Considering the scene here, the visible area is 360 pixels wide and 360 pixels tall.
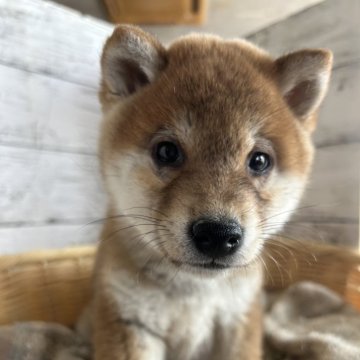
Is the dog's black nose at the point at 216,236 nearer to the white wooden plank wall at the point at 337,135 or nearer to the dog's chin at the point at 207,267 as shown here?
the dog's chin at the point at 207,267

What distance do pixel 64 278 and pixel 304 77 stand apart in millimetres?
1240

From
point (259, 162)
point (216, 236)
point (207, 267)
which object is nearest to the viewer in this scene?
point (216, 236)

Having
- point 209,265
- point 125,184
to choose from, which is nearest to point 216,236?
point 209,265

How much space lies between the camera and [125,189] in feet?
3.91

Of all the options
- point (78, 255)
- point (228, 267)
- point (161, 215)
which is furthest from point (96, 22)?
point (228, 267)

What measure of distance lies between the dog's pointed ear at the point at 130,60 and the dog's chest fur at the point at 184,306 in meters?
0.56

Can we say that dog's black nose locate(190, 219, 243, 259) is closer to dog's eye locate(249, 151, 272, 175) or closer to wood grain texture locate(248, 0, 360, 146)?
dog's eye locate(249, 151, 272, 175)

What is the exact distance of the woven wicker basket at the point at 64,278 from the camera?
5.43 ft

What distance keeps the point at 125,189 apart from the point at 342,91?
130cm

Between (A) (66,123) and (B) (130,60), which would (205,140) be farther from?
(A) (66,123)

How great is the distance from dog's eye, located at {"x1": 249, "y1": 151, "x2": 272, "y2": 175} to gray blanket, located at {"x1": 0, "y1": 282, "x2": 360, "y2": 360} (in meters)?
0.68

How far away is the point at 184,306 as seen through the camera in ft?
4.08

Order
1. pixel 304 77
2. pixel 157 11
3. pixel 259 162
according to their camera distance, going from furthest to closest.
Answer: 1. pixel 157 11
2. pixel 304 77
3. pixel 259 162

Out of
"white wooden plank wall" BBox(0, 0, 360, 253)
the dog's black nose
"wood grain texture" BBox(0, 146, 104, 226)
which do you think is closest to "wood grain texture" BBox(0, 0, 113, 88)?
"white wooden plank wall" BBox(0, 0, 360, 253)
